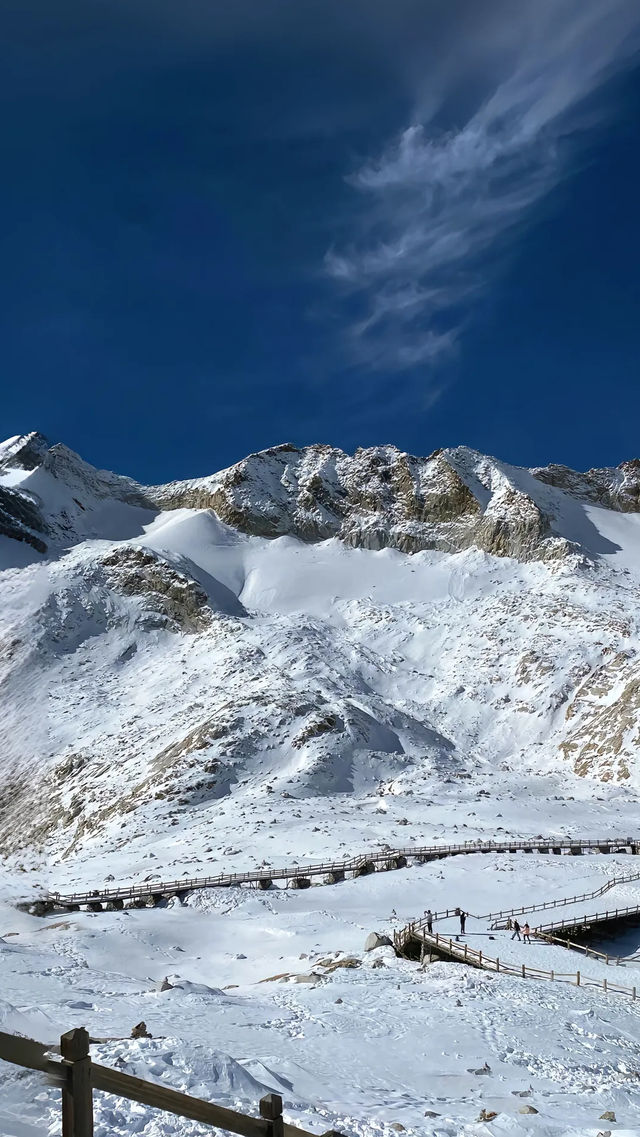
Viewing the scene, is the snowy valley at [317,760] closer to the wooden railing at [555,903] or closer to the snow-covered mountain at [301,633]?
the snow-covered mountain at [301,633]

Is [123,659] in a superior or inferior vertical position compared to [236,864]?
superior

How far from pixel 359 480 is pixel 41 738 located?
293 ft

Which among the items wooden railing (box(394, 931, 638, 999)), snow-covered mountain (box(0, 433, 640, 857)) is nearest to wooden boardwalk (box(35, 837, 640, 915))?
snow-covered mountain (box(0, 433, 640, 857))

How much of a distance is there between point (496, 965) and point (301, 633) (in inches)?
2699

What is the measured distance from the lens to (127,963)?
1144 inches

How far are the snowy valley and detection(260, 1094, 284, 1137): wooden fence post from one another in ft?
4.16

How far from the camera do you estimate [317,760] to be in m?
65.4

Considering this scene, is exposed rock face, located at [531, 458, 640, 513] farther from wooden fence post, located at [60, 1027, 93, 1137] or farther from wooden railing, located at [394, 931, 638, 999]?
wooden fence post, located at [60, 1027, 93, 1137]

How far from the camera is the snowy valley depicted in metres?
14.8

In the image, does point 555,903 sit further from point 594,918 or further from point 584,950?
point 584,950

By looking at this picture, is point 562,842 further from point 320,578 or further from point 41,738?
point 320,578

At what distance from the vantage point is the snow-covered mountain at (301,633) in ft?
221

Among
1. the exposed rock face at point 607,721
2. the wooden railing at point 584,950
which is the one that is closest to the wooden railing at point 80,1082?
the wooden railing at point 584,950

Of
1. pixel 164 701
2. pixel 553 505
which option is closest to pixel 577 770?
pixel 164 701
